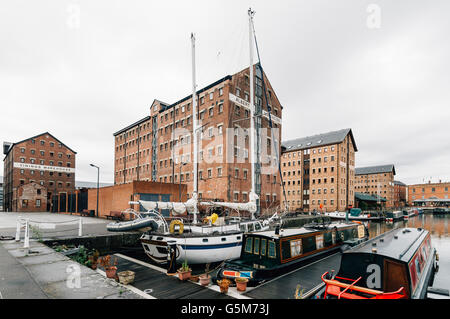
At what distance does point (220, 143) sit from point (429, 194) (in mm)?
110619

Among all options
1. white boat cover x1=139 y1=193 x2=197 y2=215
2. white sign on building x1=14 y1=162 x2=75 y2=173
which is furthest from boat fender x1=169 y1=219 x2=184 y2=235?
white sign on building x1=14 y1=162 x2=75 y2=173

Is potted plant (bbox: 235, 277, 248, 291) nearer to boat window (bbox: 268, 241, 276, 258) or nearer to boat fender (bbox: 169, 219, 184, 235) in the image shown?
boat window (bbox: 268, 241, 276, 258)

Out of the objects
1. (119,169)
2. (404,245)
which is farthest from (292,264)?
(119,169)

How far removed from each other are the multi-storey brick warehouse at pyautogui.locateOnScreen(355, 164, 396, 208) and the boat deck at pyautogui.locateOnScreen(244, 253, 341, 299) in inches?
3544

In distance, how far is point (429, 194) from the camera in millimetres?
104938

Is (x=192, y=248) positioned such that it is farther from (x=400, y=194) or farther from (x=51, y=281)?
(x=400, y=194)

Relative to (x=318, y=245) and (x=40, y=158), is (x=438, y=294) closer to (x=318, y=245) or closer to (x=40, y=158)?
(x=318, y=245)

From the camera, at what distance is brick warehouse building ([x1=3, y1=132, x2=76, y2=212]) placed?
52156mm

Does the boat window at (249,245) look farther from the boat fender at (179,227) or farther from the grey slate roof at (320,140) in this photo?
the grey slate roof at (320,140)

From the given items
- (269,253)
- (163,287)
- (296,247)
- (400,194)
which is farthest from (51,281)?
(400,194)

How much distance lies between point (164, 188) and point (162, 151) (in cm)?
1787

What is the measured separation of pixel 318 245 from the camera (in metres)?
15.6

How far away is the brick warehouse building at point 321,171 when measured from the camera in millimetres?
61000

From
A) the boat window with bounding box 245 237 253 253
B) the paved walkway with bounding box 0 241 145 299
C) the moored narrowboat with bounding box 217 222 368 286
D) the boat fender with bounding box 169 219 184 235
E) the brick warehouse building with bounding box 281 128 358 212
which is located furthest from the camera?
the brick warehouse building with bounding box 281 128 358 212
